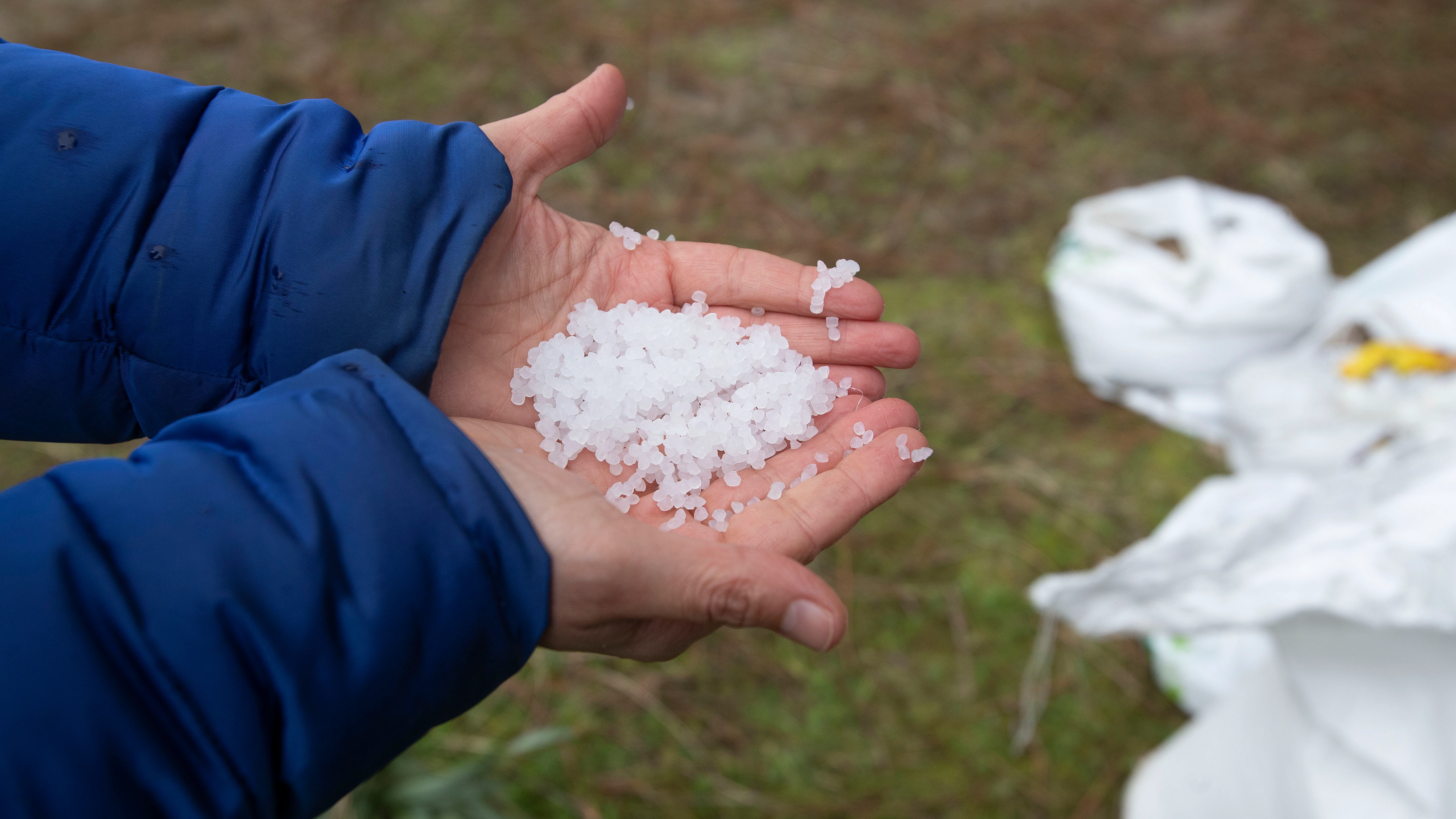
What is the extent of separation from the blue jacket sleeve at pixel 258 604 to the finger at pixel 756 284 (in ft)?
2.74

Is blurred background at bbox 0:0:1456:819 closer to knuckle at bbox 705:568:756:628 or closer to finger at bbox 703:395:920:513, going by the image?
finger at bbox 703:395:920:513

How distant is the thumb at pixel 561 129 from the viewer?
176cm

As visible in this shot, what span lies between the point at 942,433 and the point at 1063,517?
490mm

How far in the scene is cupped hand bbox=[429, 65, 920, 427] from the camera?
1708 millimetres

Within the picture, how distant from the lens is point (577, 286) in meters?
1.88

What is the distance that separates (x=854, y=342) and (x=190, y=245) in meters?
1.25

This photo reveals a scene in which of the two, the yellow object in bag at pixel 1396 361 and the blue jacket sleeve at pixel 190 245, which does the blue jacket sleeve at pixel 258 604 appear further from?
the yellow object in bag at pixel 1396 361

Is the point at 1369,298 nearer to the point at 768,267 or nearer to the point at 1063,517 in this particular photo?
the point at 1063,517

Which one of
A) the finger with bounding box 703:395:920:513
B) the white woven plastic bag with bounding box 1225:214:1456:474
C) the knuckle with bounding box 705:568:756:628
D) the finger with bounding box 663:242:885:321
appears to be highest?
the finger with bounding box 663:242:885:321

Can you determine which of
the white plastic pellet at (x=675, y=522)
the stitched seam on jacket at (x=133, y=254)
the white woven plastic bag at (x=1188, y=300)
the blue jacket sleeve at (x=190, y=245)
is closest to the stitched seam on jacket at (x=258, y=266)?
the blue jacket sleeve at (x=190, y=245)

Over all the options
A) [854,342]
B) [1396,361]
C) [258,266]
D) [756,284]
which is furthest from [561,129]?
[1396,361]

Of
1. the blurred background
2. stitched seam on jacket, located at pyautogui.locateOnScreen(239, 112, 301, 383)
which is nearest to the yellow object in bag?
the blurred background

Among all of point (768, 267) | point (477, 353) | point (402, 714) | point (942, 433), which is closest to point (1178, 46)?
point (942, 433)

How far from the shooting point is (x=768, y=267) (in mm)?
1853
